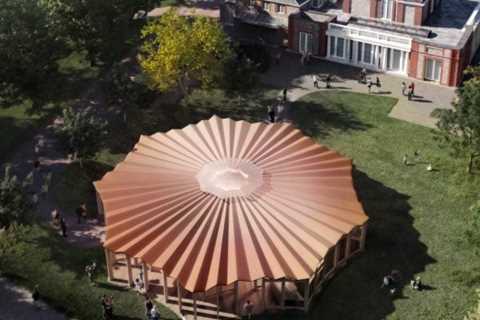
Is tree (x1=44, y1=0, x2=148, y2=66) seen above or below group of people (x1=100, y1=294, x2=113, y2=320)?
above

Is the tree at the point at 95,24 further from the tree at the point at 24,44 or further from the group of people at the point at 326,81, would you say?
the group of people at the point at 326,81

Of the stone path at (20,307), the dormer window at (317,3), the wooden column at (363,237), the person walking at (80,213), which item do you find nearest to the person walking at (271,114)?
the dormer window at (317,3)

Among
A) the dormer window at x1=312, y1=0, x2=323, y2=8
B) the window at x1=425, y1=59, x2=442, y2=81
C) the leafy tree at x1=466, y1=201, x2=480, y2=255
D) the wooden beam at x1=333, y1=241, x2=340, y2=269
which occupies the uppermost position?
the dormer window at x1=312, y1=0, x2=323, y2=8

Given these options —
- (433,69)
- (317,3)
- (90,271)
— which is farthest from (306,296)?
(317,3)

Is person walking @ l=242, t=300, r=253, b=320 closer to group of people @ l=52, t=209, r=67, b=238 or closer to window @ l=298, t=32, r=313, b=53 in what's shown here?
group of people @ l=52, t=209, r=67, b=238

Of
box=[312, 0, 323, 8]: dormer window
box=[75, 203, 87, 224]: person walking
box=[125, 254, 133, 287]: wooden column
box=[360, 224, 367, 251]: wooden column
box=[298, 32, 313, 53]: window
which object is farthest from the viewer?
box=[312, 0, 323, 8]: dormer window

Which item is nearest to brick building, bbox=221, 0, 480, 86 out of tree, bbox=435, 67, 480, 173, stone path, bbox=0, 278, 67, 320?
tree, bbox=435, 67, 480, 173

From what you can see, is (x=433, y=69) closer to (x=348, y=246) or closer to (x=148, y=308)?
(x=348, y=246)
